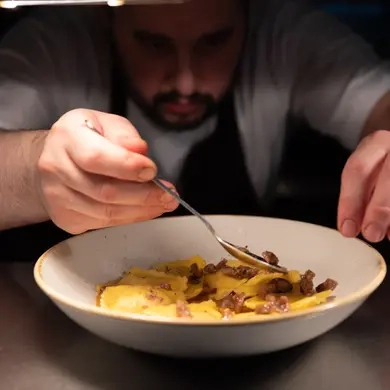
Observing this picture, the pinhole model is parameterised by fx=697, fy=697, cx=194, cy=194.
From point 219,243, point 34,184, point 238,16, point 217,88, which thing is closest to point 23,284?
point 34,184

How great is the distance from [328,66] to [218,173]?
10.2 inches

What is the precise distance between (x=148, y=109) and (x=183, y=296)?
0.43 m

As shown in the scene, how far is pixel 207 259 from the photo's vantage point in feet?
3.44

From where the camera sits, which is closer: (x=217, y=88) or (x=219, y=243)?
(x=219, y=243)

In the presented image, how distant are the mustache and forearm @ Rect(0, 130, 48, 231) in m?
0.25

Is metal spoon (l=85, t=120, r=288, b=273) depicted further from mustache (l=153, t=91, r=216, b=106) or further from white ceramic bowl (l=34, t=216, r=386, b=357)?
mustache (l=153, t=91, r=216, b=106)

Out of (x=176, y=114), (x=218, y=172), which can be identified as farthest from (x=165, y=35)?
(x=218, y=172)

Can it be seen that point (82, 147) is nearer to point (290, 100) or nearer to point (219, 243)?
point (219, 243)

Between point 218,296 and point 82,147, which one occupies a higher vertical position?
point 82,147

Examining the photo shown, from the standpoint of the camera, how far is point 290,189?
122cm

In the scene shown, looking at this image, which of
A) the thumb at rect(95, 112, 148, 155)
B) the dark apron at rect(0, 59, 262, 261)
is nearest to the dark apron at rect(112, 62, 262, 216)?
the dark apron at rect(0, 59, 262, 261)

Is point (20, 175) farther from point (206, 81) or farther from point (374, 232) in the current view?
point (374, 232)

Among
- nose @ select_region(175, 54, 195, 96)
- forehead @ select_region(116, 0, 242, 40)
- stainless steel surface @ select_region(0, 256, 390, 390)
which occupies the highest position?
forehead @ select_region(116, 0, 242, 40)

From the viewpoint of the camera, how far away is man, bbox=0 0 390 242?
116 centimetres
